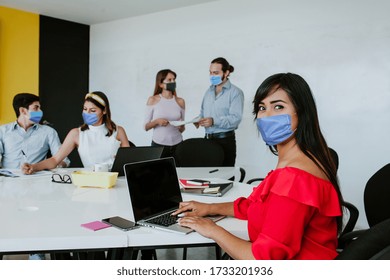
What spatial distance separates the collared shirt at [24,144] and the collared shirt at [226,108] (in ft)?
4.97

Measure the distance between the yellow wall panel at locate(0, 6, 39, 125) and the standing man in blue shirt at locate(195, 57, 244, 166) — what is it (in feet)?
9.45

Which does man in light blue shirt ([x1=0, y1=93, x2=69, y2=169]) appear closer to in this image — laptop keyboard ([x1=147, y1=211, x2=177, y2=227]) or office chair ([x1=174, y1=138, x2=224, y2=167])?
office chair ([x1=174, y1=138, x2=224, y2=167])

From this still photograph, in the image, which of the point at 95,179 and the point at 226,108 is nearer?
the point at 95,179

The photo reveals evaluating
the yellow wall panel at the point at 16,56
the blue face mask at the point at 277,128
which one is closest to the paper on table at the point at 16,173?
the blue face mask at the point at 277,128

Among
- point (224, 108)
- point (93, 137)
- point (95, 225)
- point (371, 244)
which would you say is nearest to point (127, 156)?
point (93, 137)

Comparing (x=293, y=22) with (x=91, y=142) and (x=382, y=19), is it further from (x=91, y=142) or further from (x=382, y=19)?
(x=91, y=142)

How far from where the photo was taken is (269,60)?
4.25 m

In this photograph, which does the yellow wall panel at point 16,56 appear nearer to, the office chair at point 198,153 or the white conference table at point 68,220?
the office chair at point 198,153

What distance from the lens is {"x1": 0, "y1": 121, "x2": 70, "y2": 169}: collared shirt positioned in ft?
9.53

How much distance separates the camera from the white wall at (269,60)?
364cm

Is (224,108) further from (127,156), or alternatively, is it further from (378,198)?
(378,198)

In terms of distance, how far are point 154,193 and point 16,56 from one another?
460 centimetres

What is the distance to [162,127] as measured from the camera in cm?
401

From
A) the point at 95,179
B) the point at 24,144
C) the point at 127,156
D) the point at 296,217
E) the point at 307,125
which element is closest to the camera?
the point at 296,217
